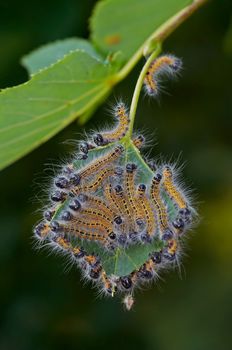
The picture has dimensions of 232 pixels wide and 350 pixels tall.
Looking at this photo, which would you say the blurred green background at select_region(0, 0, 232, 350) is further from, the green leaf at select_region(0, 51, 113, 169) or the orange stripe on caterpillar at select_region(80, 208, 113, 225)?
the orange stripe on caterpillar at select_region(80, 208, 113, 225)

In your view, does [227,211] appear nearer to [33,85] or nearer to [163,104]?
[163,104]

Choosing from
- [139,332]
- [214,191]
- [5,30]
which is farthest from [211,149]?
[5,30]

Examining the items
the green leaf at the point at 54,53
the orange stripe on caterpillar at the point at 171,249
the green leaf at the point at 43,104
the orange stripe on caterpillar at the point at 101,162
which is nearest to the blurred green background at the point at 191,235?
the green leaf at the point at 54,53

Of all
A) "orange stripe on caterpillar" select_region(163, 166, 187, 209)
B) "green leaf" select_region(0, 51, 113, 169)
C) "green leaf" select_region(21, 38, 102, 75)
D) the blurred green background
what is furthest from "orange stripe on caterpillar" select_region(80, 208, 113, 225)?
the blurred green background

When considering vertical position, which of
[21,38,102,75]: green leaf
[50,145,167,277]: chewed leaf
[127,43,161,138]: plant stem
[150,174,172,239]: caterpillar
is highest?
[21,38,102,75]: green leaf

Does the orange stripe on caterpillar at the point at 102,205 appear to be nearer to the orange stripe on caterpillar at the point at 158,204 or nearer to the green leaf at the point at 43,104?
the orange stripe on caterpillar at the point at 158,204

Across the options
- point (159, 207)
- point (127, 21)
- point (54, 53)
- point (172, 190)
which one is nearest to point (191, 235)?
point (54, 53)

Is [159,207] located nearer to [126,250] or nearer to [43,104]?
[126,250]
